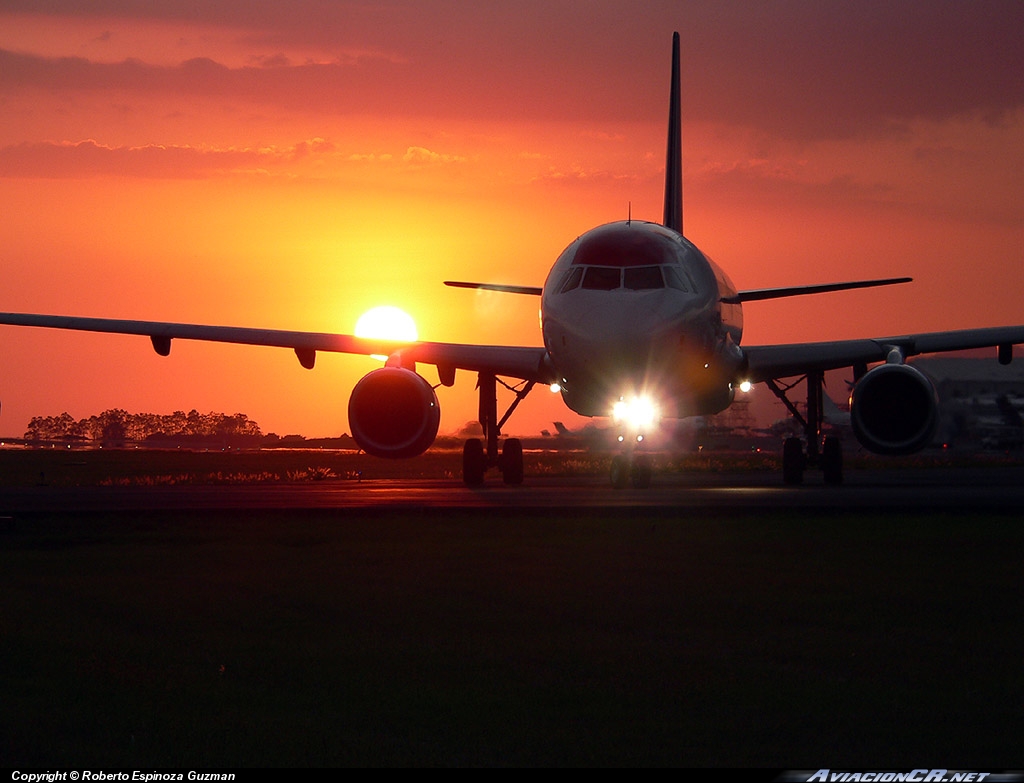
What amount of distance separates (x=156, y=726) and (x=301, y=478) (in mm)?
31603

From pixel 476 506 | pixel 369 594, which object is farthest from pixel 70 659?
pixel 476 506

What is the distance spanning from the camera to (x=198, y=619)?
8.39m

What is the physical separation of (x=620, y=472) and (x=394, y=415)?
4434 millimetres

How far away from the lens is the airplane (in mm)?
21578

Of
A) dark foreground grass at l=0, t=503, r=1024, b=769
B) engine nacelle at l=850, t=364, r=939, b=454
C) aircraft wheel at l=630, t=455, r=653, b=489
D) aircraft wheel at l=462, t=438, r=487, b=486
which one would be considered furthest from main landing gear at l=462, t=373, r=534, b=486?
dark foreground grass at l=0, t=503, r=1024, b=769

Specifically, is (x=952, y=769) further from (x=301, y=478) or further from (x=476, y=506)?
(x=301, y=478)

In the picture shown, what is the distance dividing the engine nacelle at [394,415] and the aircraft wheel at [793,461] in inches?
359

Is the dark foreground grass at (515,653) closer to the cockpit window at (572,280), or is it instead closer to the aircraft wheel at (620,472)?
the cockpit window at (572,280)

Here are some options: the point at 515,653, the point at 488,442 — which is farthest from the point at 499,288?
the point at 515,653

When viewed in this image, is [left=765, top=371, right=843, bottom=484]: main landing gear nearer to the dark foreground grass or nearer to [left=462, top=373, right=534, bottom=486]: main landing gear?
[left=462, top=373, right=534, bottom=486]: main landing gear

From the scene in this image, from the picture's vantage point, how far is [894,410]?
23000 millimetres

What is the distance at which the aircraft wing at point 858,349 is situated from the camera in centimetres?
2620

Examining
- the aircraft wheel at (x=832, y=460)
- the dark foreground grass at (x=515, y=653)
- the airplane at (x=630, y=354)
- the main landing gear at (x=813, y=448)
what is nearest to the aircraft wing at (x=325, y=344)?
the airplane at (x=630, y=354)

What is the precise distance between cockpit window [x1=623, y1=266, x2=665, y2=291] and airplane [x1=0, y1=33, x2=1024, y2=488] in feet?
0.05
